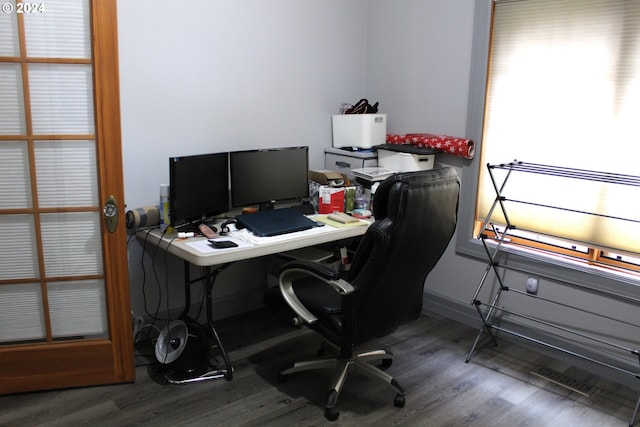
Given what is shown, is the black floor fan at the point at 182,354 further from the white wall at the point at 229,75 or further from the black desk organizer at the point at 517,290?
the black desk organizer at the point at 517,290

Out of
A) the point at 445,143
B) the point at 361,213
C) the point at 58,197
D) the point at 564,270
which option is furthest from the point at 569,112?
the point at 58,197

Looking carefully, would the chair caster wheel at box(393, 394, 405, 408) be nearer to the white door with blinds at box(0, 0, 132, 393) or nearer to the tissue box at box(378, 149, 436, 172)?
the white door with blinds at box(0, 0, 132, 393)

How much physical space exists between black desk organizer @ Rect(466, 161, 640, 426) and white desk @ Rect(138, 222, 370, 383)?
798 millimetres

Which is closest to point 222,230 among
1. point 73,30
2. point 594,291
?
point 73,30

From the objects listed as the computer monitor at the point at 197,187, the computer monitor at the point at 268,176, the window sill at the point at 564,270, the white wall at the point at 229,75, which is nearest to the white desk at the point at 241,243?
the computer monitor at the point at 197,187

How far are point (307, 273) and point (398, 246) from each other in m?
0.46

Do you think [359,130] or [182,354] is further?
[359,130]

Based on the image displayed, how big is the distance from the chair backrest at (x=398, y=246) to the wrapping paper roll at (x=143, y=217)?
48.3 inches

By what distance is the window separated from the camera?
9.23 ft

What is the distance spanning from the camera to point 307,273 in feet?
8.23

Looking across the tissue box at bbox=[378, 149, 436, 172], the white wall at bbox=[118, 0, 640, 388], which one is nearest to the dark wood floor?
the white wall at bbox=[118, 0, 640, 388]

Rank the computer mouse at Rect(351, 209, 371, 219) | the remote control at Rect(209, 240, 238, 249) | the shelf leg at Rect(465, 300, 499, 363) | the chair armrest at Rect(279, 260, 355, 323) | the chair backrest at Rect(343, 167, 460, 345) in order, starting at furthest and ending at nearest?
the computer mouse at Rect(351, 209, 371, 219) < the shelf leg at Rect(465, 300, 499, 363) < the remote control at Rect(209, 240, 238, 249) < the chair armrest at Rect(279, 260, 355, 323) < the chair backrest at Rect(343, 167, 460, 345)

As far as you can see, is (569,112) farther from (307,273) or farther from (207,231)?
(207,231)

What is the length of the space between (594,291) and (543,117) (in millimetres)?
986
